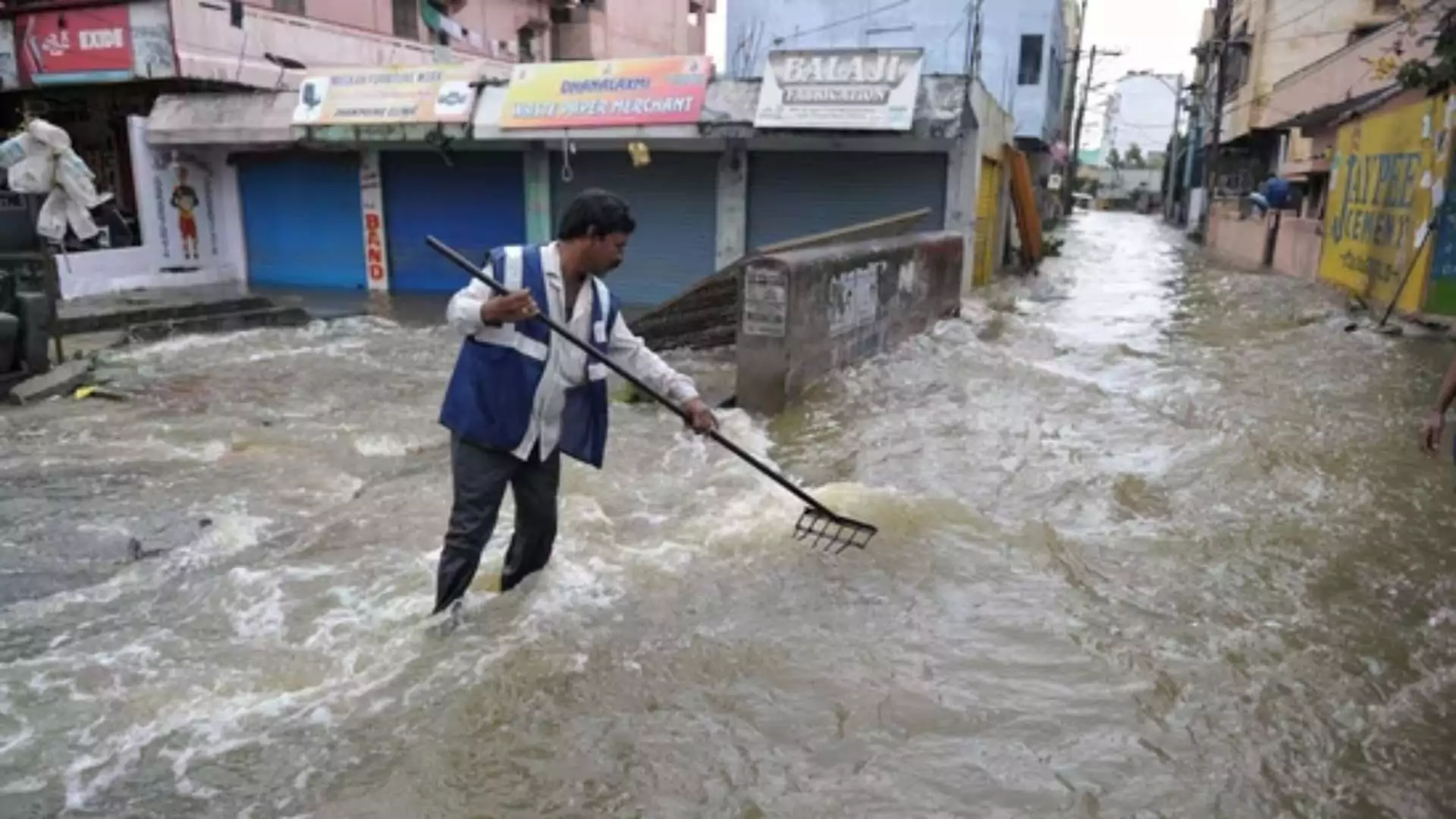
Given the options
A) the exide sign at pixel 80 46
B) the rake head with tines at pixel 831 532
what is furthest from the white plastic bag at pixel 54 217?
the rake head with tines at pixel 831 532

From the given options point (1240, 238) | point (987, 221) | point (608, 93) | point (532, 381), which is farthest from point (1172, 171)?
point (532, 381)

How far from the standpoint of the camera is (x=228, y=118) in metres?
16.3

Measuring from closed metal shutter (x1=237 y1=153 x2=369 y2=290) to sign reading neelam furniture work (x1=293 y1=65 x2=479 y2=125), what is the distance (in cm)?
180

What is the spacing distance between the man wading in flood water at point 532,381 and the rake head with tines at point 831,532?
120cm

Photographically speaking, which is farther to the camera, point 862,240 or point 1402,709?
point 862,240

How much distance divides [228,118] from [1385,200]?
1702 cm

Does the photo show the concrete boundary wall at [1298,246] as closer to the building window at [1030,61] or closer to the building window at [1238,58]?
the building window at [1030,61]

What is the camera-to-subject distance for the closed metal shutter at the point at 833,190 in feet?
47.1

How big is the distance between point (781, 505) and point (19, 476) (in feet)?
16.1

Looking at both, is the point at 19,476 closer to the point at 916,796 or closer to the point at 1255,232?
the point at 916,796

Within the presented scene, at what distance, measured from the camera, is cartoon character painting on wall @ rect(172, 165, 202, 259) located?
17.7m

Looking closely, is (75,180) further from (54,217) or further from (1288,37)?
(1288,37)

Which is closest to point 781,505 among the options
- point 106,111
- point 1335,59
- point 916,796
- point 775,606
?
point 775,606

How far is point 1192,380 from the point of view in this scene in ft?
31.5
